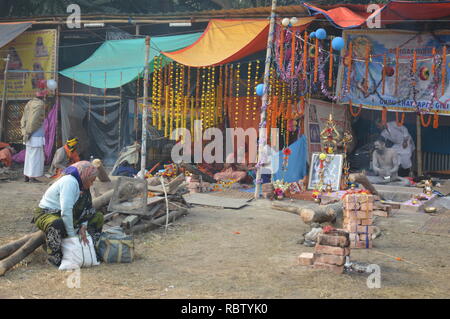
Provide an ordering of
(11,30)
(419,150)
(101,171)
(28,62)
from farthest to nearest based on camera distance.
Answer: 1. (28,62)
2. (11,30)
3. (419,150)
4. (101,171)

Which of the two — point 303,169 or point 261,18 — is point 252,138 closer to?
point 303,169

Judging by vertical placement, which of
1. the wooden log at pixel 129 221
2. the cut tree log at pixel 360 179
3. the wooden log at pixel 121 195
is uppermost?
the cut tree log at pixel 360 179

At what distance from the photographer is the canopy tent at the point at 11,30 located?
42.1 feet

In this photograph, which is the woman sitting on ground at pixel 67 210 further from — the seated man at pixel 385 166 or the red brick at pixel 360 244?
the seated man at pixel 385 166

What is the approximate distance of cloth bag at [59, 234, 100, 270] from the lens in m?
5.00

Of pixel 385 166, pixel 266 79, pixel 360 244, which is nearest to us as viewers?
pixel 360 244

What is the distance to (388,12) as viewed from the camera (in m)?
10.0

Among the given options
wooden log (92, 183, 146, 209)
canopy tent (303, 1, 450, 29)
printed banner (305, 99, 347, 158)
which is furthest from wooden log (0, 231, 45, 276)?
printed banner (305, 99, 347, 158)

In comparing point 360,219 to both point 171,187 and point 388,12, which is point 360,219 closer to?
point 171,187

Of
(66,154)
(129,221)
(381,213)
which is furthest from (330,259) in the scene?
(66,154)

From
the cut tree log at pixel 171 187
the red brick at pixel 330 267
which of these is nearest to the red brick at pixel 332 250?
the red brick at pixel 330 267

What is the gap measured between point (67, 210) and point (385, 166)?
26.6 ft

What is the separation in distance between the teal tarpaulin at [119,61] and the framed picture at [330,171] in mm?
4101
